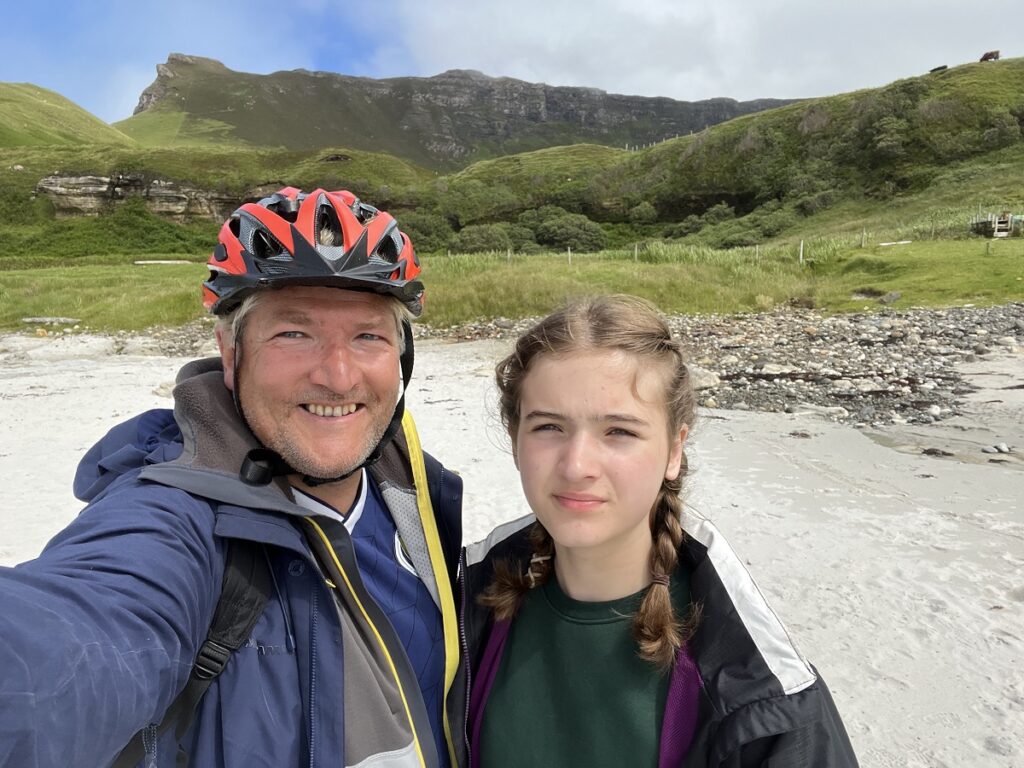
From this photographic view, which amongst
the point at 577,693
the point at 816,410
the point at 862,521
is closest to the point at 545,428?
the point at 577,693

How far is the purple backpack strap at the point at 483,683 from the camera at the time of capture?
179cm

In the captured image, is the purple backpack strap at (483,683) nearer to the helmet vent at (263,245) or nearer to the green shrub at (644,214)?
the helmet vent at (263,245)

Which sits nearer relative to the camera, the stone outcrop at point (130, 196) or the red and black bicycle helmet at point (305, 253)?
the red and black bicycle helmet at point (305, 253)

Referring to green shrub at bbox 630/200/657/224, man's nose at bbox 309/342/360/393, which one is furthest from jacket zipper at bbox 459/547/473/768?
green shrub at bbox 630/200/657/224

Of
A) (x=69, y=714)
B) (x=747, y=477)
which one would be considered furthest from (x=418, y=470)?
(x=747, y=477)

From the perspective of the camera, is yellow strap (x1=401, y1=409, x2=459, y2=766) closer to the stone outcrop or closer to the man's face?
the man's face

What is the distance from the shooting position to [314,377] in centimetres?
192

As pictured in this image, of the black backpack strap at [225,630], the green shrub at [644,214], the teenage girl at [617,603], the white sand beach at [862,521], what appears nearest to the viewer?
the black backpack strap at [225,630]

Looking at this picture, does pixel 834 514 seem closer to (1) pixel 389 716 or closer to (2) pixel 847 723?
(2) pixel 847 723

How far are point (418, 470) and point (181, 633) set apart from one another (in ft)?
3.47

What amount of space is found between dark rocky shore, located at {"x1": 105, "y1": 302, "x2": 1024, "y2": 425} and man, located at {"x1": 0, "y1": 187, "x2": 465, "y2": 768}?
219 inches

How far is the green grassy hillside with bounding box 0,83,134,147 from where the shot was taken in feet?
303

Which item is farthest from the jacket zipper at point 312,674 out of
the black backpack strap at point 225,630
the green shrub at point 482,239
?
the green shrub at point 482,239

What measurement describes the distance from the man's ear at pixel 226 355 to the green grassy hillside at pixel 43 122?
108162 millimetres
